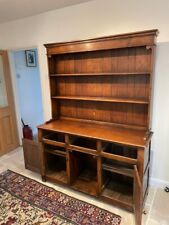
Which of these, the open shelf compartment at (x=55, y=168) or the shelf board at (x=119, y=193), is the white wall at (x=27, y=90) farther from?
the shelf board at (x=119, y=193)

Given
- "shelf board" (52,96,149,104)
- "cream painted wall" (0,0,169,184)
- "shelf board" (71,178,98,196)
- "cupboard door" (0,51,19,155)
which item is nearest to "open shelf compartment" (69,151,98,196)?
"shelf board" (71,178,98,196)

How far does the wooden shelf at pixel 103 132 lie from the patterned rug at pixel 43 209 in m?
0.84

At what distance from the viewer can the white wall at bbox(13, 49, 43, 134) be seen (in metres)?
3.82

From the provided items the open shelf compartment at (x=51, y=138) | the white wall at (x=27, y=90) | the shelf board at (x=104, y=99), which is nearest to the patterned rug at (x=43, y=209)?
the open shelf compartment at (x=51, y=138)

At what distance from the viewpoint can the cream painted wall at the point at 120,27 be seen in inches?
79.7

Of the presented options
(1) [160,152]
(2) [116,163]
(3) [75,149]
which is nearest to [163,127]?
(1) [160,152]

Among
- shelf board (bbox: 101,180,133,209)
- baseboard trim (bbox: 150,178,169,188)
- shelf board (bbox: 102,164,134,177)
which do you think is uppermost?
shelf board (bbox: 102,164,134,177)

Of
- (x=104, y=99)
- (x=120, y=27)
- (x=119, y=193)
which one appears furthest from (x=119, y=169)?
(x=120, y=27)

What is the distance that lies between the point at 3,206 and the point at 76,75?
1.87 metres

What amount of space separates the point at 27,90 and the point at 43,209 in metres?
2.75

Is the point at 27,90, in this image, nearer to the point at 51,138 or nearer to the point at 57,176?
the point at 51,138

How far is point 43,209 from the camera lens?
2043 mm

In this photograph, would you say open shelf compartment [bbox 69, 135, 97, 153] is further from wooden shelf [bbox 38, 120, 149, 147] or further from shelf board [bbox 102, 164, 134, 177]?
shelf board [bbox 102, 164, 134, 177]

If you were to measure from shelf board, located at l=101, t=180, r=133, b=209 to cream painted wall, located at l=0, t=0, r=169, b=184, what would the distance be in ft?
1.63
